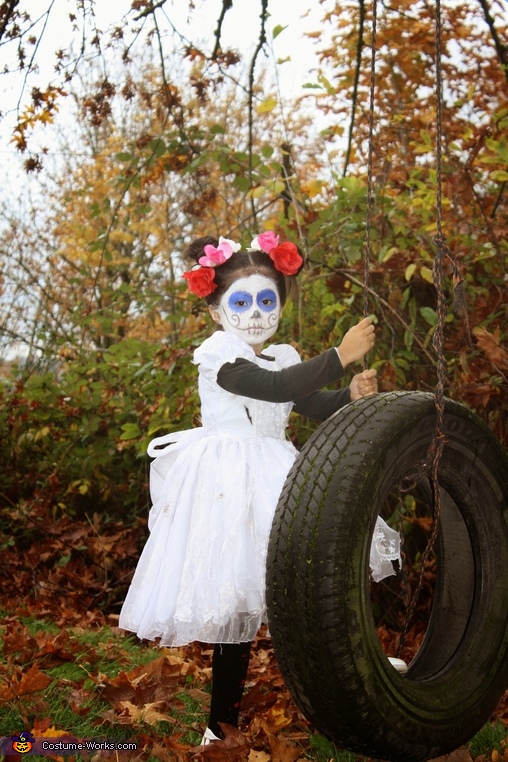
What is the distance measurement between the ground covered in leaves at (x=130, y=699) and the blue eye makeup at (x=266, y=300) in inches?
57.1

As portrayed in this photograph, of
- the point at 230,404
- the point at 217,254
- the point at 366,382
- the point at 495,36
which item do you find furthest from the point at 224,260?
the point at 495,36

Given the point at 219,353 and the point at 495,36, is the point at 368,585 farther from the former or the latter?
the point at 495,36

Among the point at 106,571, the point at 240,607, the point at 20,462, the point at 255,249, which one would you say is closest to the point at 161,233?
the point at 20,462

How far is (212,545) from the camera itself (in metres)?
2.28

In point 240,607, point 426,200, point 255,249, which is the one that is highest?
point 426,200

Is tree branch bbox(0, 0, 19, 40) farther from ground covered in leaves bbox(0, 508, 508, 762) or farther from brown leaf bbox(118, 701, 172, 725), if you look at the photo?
brown leaf bbox(118, 701, 172, 725)

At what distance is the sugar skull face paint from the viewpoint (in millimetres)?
2705

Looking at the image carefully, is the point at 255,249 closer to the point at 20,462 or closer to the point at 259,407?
the point at 259,407

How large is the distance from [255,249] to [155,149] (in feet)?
6.60

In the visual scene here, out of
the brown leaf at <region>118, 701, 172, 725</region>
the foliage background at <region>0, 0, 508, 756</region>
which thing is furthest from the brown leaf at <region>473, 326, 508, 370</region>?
the brown leaf at <region>118, 701, 172, 725</region>

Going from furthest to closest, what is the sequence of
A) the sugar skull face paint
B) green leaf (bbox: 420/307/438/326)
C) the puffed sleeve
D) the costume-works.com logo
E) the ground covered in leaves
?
1. green leaf (bbox: 420/307/438/326)
2. the sugar skull face paint
3. the puffed sleeve
4. the ground covered in leaves
5. the costume-works.com logo

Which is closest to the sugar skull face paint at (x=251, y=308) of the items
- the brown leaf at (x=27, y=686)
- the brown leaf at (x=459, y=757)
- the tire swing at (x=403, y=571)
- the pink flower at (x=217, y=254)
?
the pink flower at (x=217, y=254)

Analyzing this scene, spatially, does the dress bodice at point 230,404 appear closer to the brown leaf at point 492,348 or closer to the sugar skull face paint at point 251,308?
the sugar skull face paint at point 251,308

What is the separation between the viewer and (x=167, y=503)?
249cm
